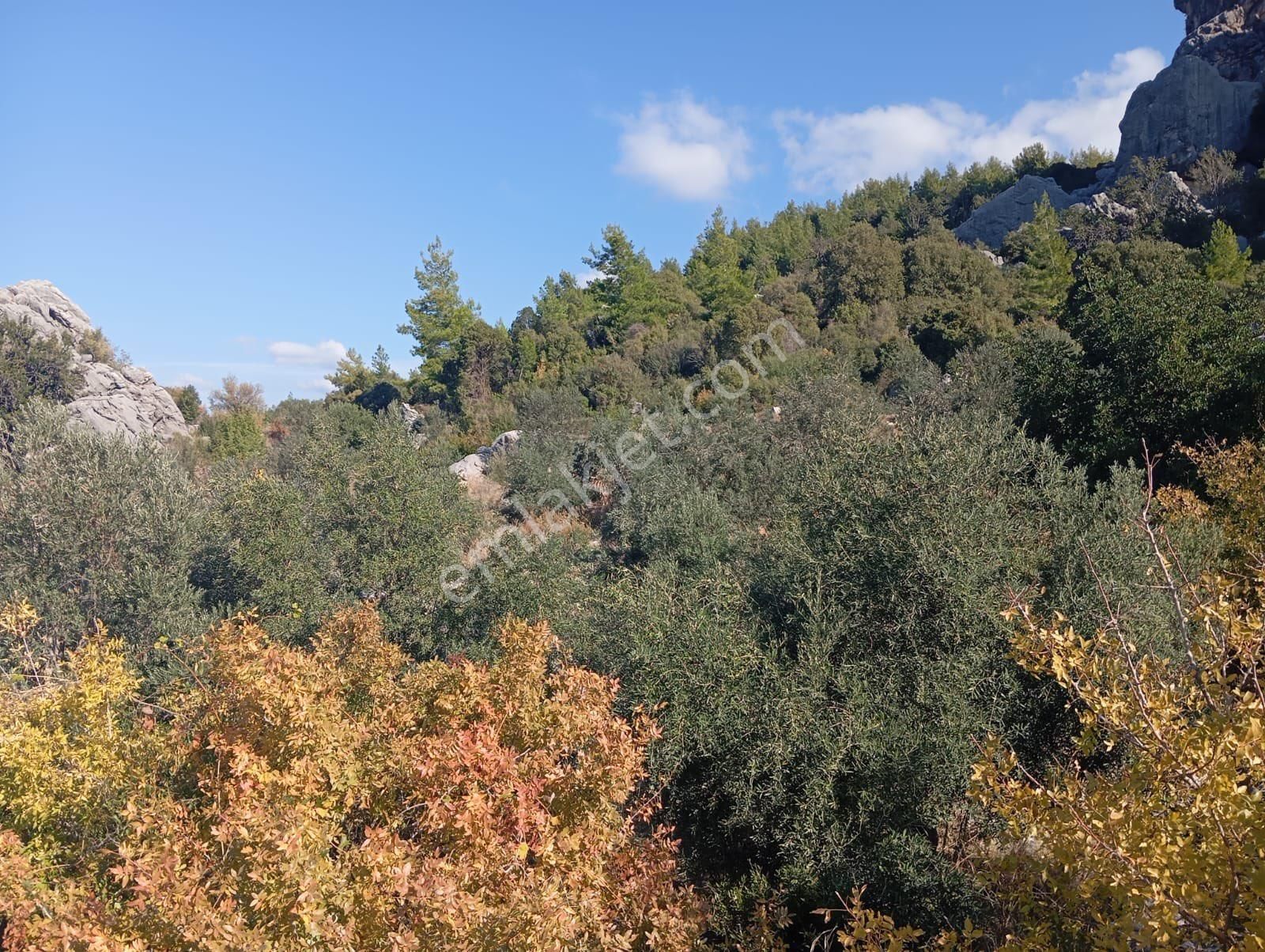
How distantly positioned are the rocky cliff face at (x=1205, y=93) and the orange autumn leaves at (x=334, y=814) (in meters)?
71.1

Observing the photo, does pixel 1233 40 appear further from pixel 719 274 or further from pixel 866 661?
pixel 866 661

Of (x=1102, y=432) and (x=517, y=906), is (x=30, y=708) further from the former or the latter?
(x=1102, y=432)

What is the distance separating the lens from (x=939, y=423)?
1283cm

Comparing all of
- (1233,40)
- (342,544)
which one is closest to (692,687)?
(342,544)

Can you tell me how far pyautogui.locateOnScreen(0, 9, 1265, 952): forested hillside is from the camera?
494cm

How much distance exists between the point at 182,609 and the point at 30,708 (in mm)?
9137

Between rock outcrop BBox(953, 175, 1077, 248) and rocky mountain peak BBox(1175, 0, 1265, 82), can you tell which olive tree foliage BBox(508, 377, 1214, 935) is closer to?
rock outcrop BBox(953, 175, 1077, 248)

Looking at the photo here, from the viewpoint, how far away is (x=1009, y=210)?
63.1 meters

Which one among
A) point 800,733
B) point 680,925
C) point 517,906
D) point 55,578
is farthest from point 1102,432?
point 55,578

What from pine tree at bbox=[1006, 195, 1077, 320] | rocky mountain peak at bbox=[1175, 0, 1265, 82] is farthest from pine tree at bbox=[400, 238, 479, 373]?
rocky mountain peak at bbox=[1175, 0, 1265, 82]

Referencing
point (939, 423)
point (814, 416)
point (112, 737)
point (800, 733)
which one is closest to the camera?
point (112, 737)

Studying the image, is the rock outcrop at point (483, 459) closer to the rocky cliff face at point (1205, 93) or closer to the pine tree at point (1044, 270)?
the pine tree at point (1044, 270)

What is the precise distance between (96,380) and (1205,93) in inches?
3467

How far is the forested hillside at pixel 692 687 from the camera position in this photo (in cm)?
494
